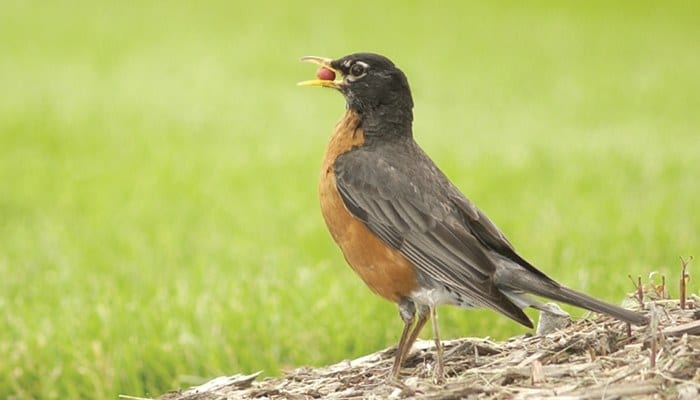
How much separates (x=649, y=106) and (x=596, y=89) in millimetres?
1560

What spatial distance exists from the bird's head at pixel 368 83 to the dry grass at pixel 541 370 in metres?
1.12

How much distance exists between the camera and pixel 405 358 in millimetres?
4902

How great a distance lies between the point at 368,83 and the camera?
5.25 metres

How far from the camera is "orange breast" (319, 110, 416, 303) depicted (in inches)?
184

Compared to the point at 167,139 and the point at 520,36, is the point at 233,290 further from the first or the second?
the point at 520,36

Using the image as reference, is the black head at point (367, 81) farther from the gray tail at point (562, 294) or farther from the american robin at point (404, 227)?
the gray tail at point (562, 294)

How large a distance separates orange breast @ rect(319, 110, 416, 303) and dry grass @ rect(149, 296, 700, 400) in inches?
15.1

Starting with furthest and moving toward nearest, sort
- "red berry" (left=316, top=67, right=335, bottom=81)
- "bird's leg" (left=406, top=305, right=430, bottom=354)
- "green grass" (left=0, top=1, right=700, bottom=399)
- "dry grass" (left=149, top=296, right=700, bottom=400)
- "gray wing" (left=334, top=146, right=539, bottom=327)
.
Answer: "green grass" (left=0, top=1, right=700, bottom=399)
"red berry" (left=316, top=67, right=335, bottom=81)
"bird's leg" (left=406, top=305, right=430, bottom=354)
"gray wing" (left=334, top=146, right=539, bottom=327)
"dry grass" (left=149, top=296, right=700, bottom=400)

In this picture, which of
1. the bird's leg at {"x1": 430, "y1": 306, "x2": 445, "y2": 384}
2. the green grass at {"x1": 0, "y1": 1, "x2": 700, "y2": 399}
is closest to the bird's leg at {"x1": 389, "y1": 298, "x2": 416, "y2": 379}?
the bird's leg at {"x1": 430, "y1": 306, "x2": 445, "y2": 384}

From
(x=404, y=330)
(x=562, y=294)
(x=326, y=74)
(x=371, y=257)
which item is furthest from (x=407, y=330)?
(x=326, y=74)

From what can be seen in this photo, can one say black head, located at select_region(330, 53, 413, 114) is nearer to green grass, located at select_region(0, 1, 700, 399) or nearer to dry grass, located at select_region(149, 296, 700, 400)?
dry grass, located at select_region(149, 296, 700, 400)

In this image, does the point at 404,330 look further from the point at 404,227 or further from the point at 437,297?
the point at 404,227

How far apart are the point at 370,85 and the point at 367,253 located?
920 millimetres

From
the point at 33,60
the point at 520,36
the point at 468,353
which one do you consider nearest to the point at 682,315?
the point at 468,353
